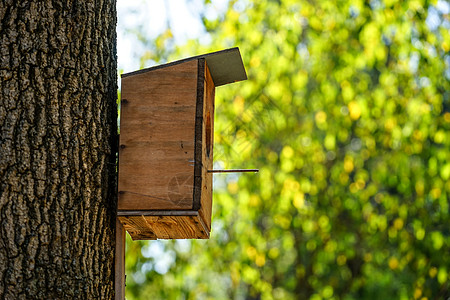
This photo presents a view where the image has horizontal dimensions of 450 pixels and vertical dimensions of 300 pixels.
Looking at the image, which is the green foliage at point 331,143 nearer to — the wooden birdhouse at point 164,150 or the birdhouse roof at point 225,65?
the birdhouse roof at point 225,65

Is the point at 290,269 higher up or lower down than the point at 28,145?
lower down

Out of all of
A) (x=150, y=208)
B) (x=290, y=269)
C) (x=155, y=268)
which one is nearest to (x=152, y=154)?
(x=150, y=208)

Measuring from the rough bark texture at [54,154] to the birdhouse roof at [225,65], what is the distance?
25 cm

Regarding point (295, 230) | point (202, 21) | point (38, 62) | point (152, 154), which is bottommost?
point (295, 230)

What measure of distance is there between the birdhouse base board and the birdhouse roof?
484 millimetres

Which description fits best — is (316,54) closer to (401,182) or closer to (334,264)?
(401,182)

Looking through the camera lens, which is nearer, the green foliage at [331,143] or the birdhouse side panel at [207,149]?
the birdhouse side panel at [207,149]

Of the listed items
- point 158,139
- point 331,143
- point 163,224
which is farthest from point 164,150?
point 331,143

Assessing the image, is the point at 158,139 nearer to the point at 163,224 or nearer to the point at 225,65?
the point at 163,224

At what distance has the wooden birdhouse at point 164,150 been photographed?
2.05m

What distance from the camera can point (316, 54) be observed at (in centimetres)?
540

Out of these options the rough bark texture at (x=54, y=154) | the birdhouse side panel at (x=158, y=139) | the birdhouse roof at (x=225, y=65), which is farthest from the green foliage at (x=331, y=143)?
the rough bark texture at (x=54, y=154)

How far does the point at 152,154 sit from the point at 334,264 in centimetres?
522

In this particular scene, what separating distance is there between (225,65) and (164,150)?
0.45m
